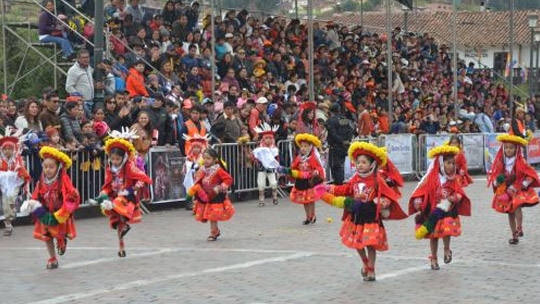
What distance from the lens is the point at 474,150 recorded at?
30531 millimetres

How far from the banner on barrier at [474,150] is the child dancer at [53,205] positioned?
18.6 m

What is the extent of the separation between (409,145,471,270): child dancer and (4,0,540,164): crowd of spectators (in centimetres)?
734

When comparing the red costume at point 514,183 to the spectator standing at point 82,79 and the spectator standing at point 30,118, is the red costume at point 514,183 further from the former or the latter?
the spectator standing at point 82,79

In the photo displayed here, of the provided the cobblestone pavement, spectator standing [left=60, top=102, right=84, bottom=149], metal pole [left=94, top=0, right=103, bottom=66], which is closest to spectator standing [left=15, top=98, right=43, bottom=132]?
spectator standing [left=60, top=102, right=84, bottom=149]

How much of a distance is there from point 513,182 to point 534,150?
19.0m

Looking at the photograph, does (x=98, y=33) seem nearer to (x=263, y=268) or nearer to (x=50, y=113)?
(x=50, y=113)

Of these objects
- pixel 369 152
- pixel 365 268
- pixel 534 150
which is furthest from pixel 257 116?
pixel 534 150

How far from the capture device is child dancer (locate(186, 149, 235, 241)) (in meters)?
15.5

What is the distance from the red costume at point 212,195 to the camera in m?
15.5

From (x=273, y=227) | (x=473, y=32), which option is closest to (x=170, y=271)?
(x=273, y=227)

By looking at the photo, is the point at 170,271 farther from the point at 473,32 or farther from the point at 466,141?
Answer: the point at 473,32

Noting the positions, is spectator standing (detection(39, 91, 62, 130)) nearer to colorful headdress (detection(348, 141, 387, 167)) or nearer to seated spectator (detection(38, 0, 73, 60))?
seated spectator (detection(38, 0, 73, 60))

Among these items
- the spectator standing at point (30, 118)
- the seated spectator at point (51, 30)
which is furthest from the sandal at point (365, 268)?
the seated spectator at point (51, 30)

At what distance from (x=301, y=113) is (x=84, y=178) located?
18.8ft
